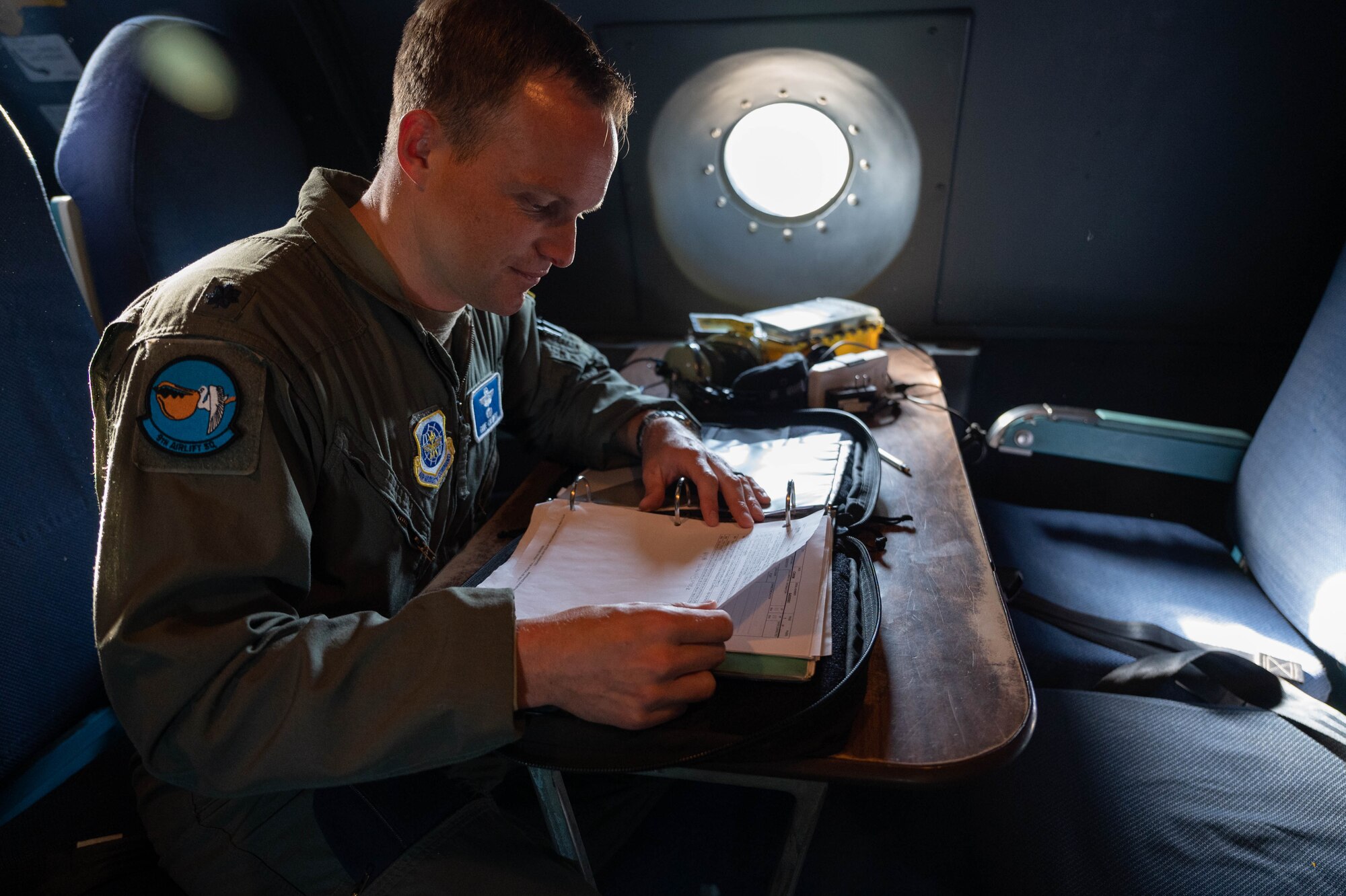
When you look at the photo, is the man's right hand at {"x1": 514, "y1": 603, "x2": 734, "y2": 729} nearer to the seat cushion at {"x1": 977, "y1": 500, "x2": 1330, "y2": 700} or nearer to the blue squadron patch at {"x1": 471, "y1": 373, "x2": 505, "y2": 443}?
the blue squadron patch at {"x1": 471, "y1": 373, "x2": 505, "y2": 443}

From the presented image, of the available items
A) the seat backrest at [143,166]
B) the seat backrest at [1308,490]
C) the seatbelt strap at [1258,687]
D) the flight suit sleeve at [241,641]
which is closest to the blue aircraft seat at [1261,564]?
the seat backrest at [1308,490]

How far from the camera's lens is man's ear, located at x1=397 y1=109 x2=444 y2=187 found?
0.93 metres

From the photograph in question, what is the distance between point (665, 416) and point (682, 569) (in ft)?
1.43

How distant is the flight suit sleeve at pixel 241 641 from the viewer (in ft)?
2.17

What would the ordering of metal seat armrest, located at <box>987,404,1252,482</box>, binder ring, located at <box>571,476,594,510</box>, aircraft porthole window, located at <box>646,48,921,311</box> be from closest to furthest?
binder ring, located at <box>571,476,594,510</box> < metal seat armrest, located at <box>987,404,1252,482</box> < aircraft porthole window, located at <box>646,48,921,311</box>

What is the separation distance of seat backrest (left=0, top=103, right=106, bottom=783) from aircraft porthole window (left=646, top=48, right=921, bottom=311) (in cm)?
141

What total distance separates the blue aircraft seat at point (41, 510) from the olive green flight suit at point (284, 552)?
0.14m

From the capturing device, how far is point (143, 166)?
1.32 metres

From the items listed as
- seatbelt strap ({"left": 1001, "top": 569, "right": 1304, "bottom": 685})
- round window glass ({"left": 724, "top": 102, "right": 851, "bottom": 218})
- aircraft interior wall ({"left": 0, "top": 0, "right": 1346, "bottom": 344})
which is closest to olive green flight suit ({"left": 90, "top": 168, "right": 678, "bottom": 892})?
seatbelt strap ({"left": 1001, "top": 569, "right": 1304, "bottom": 685})

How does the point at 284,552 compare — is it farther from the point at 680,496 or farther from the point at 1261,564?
the point at 1261,564

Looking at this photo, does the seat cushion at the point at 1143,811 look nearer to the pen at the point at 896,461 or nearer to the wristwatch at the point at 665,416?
the pen at the point at 896,461

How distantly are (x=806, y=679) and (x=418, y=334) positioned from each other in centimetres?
68

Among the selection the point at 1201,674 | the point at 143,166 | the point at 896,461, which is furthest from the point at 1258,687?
the point at 143,166

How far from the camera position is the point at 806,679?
712mm
